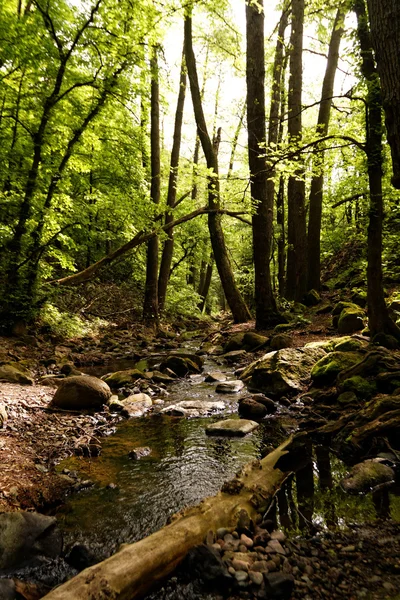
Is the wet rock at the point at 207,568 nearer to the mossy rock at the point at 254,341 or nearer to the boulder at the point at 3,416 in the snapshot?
the boulder at the point at 3,416

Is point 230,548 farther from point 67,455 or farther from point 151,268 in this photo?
point 151,268

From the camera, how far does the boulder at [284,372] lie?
669cm

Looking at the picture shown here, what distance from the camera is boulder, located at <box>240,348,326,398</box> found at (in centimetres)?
669

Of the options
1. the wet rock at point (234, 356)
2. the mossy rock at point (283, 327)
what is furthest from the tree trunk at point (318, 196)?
the wet rock at point (234, 356)

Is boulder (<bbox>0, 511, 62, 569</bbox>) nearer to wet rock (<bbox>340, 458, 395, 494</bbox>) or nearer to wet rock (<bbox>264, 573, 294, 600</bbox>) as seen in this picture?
wet rock (<bbox>264, 573, 294, 600</bbox>)

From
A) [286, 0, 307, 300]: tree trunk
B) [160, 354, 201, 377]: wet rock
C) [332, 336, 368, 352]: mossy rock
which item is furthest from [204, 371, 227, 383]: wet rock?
[286, 0, 307, 300]: tree trunk

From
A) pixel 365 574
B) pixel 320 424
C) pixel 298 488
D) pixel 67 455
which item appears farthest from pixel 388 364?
pixel 67 455

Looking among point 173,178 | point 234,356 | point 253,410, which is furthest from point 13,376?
point 173,178

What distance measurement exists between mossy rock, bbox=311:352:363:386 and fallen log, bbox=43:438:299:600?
287cm

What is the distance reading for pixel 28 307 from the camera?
9.89 metres

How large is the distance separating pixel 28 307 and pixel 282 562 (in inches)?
355

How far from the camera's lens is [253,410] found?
580cm

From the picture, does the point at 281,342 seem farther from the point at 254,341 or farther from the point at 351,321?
the point at 351,321

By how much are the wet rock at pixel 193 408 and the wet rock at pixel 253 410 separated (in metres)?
0.50
